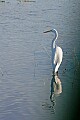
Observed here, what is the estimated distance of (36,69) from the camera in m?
6.23

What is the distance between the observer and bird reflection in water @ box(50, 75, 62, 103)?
5.19 metres

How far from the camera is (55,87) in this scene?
5.57 m

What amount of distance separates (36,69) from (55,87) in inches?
30.4

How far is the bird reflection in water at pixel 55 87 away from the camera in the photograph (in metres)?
5.19

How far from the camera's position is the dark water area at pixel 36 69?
14.9 feet

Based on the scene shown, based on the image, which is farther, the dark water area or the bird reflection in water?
the bird reflection in water

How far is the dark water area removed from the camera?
14.9ft

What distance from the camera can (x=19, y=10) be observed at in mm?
12359

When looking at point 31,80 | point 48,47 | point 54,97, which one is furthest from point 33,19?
point 54,97

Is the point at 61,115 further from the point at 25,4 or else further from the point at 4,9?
the point at 25,4

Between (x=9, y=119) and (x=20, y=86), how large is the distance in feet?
3.88

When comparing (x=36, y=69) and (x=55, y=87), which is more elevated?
(x=36, y=69)

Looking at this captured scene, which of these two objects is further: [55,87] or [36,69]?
[36,69]

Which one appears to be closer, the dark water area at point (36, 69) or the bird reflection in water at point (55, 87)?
the dark water area at point (36, 69)
